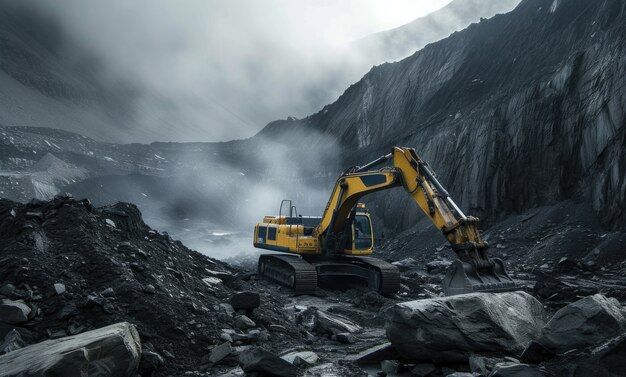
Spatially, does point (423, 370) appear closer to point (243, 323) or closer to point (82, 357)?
point (243, 323)

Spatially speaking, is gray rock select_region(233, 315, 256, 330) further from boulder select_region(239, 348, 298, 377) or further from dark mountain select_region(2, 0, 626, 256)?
dark mountain select_region(2, 0, 626, 256)

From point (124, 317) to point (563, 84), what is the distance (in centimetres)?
2332

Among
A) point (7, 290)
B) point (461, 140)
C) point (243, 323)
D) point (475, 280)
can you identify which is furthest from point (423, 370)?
point (461, 140)

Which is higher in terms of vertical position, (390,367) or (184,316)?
(184,316)

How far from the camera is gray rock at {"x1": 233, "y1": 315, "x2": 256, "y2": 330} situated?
24.2ft

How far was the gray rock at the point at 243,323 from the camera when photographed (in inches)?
291

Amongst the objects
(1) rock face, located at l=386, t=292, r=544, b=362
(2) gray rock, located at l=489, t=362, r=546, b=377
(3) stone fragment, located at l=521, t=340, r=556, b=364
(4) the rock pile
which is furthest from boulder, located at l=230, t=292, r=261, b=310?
(2) gray rock, located at l=489, t=362, r=546, b=377

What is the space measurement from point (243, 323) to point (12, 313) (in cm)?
318

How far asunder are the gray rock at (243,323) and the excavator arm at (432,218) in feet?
11.2

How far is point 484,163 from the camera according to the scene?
25.1 meters

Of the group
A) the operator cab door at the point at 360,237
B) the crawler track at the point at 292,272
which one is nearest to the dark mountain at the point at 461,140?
the operator cab door at the point at 360,237

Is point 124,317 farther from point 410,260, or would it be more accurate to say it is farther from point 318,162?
point 318,162

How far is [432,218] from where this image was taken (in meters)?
9.41

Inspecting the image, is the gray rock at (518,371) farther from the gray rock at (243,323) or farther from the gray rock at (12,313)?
the gray rock at (12,313)
